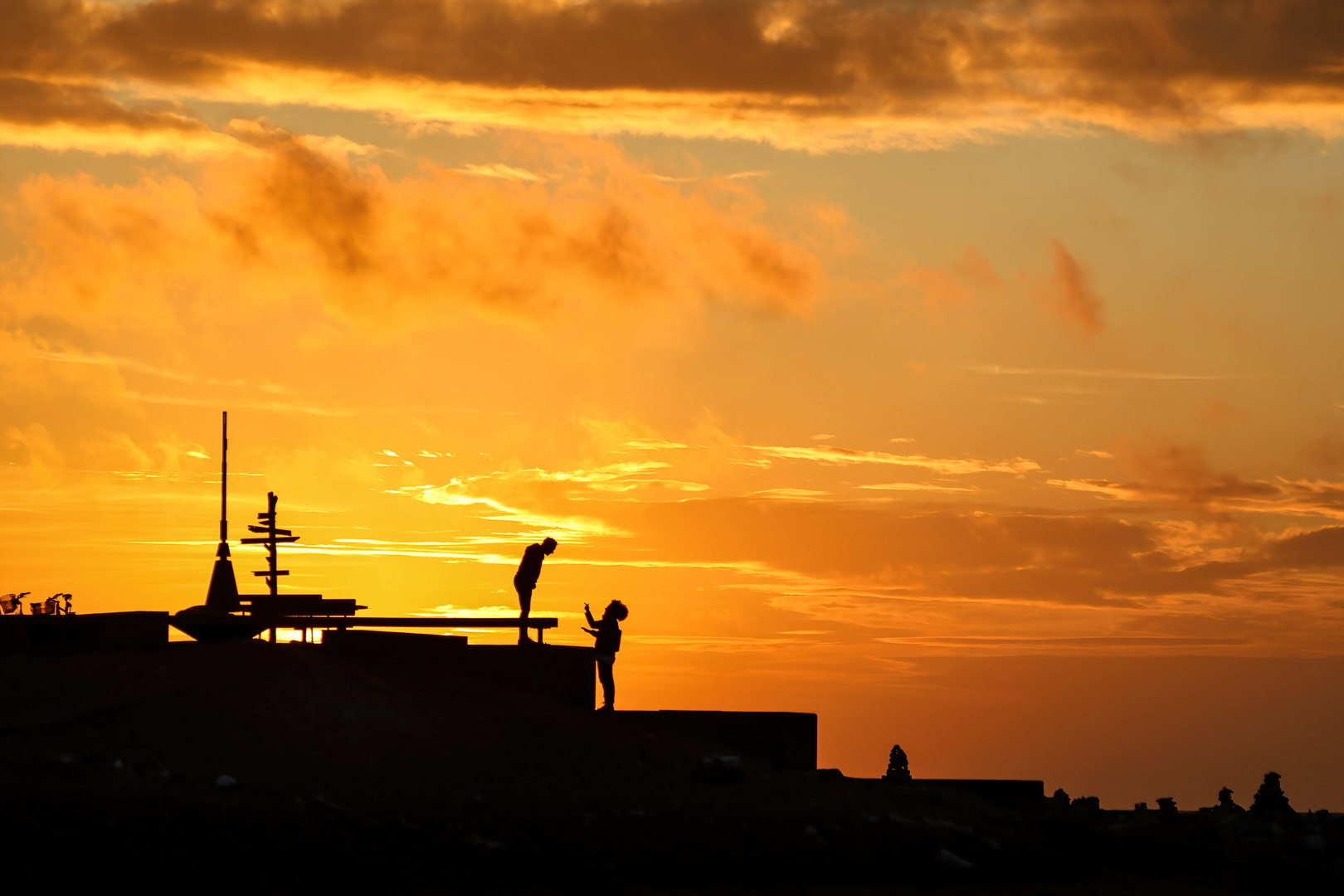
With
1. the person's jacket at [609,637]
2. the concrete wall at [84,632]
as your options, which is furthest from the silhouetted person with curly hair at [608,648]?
the concrete wall at [84,632]

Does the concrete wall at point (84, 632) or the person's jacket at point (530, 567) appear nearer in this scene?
the concrete wall at point (84, 632)

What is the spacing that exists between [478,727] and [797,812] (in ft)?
17.0

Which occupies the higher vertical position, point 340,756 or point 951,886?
point 340,756

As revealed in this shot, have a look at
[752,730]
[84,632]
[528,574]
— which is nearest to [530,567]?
[528,574]

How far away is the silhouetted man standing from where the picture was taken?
30375 millimetres

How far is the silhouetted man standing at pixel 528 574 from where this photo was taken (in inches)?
1196

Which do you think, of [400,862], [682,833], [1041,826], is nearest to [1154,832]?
[1041,826]

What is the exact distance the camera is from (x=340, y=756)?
67.9 feet

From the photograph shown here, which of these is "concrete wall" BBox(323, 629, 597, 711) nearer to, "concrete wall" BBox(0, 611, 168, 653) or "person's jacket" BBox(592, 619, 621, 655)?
"person's jacket" BBox(592, 619, 621, 655)

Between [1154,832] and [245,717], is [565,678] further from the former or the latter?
[1154,832]

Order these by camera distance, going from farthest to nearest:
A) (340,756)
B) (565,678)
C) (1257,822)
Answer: (565,678) → (1257,822) → (340,756)

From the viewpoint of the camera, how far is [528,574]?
99.8ft

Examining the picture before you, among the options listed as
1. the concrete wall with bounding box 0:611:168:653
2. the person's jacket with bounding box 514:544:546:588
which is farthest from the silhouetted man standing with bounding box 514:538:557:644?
the concrete wall with bounding box 0:611:168:653

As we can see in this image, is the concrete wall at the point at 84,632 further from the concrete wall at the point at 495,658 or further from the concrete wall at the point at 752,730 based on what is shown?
the concrete wall at the point at 752,730
